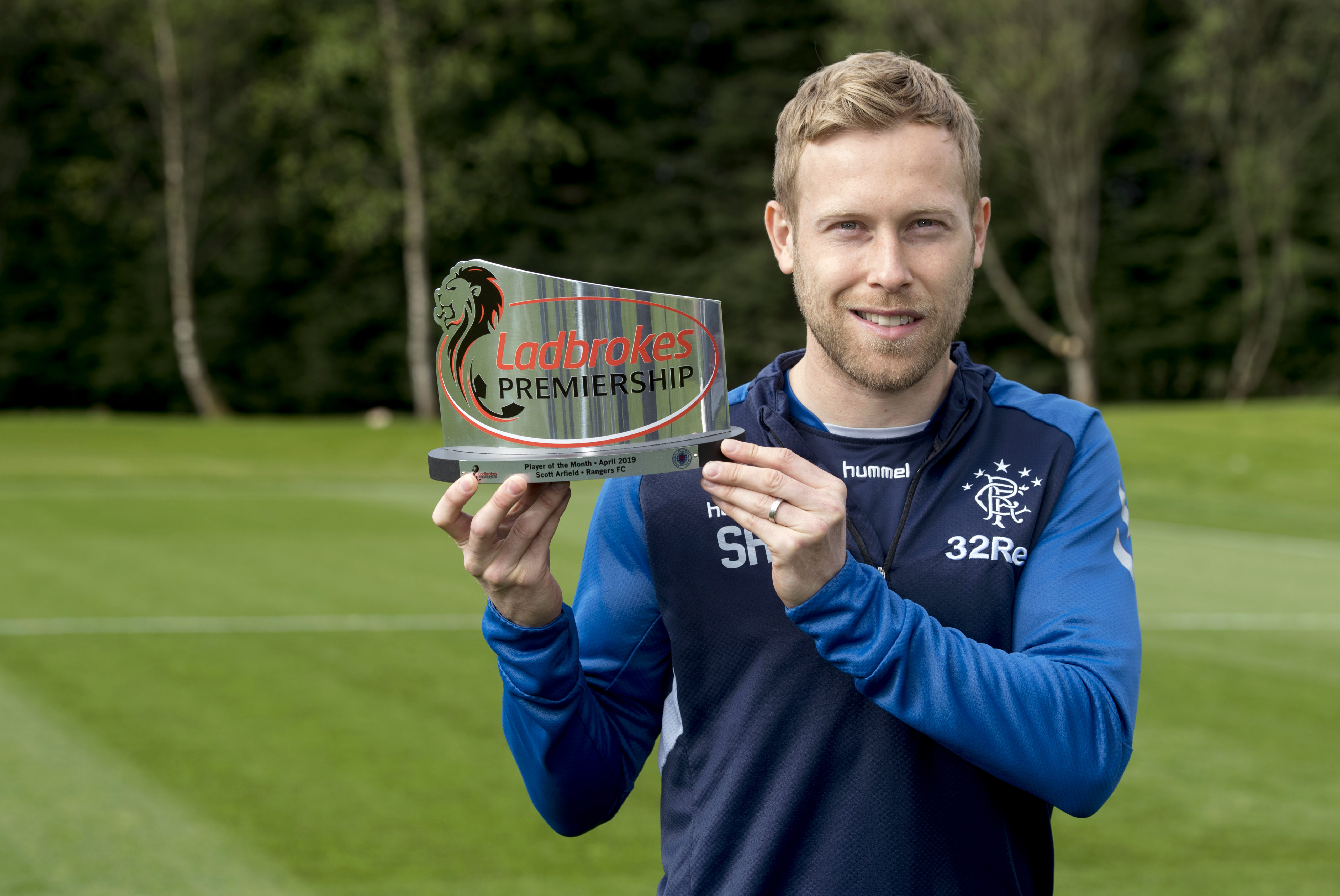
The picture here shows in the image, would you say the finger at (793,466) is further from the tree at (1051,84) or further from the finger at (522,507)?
the tree at (1051,84)

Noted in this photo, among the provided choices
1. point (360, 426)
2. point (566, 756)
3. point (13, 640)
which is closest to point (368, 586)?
point (13, 640)

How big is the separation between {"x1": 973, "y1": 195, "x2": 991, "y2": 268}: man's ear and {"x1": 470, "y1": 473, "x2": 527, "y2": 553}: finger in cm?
78

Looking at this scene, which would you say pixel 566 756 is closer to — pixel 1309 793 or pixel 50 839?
pixel 50 839

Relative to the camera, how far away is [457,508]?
194 cm

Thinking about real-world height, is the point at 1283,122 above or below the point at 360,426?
above

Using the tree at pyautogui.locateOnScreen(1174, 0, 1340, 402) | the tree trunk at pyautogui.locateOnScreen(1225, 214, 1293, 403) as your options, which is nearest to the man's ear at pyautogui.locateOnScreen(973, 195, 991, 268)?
the tree at pyautogui.locateOnScreen(1174, 0, 1340, 402)

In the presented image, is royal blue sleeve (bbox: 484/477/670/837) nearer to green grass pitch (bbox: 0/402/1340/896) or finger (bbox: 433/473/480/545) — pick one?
finger (bbox: 433/473/480/545)

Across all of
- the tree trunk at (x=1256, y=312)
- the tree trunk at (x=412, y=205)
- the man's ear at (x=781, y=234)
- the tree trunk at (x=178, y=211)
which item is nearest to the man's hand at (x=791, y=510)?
the man's ear at (x=781, y=234)

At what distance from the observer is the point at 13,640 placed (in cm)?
792

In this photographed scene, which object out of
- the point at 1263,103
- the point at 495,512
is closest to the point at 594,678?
the point at 495,512

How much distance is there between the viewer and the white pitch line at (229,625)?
818cm

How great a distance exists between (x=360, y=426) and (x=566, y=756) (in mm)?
20315

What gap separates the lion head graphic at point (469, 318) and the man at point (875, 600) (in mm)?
153

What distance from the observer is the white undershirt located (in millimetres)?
2188
